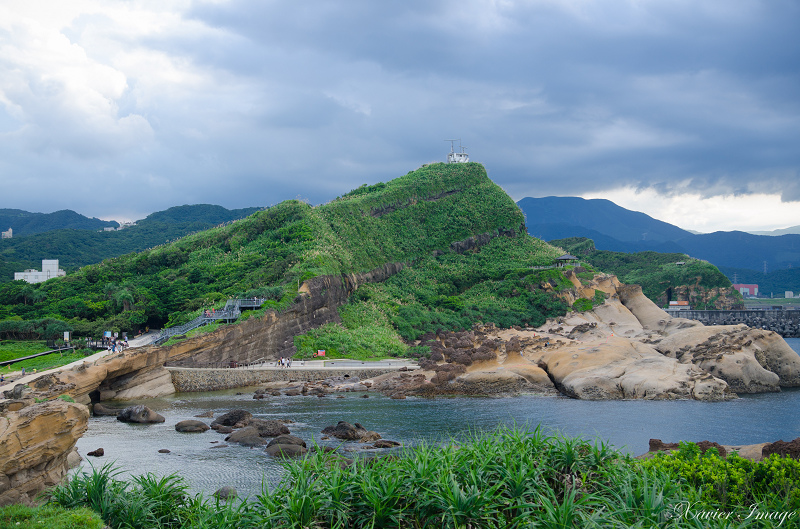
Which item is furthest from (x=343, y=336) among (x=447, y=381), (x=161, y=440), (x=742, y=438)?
(x=742, y=438)

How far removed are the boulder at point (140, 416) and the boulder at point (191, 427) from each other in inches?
105

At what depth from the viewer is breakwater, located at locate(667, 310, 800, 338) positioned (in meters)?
110

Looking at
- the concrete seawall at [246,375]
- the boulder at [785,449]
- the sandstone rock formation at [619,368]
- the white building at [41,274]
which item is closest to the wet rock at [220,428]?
the concrete seawall at [246,375]

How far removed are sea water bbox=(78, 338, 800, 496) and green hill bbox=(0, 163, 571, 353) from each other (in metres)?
19.5

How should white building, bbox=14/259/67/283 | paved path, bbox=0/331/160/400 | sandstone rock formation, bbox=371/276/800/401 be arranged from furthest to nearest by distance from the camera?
white building, bbox=14/259/67/283, sandstone rock formation, bbox=371/276/800/401, paved path, bbox=0/331/160/400

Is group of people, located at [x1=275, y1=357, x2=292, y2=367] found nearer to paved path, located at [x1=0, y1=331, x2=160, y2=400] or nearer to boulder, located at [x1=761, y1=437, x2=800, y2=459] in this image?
paved path, located at [x1=0, y1=331, x2=160, y2=400]

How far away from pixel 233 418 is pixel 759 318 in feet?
346

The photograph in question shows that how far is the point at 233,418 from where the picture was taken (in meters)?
Answer: 38.1

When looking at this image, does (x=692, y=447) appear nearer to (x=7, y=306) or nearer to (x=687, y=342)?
(x=687, y=342)

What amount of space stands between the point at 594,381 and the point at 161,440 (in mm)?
31450

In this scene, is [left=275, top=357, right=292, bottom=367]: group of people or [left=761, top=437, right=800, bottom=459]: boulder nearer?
[left=761, top=437, right=800, bottom=459]: boulder

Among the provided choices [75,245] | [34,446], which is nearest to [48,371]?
[34,446]

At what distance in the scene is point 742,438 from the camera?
113 ft

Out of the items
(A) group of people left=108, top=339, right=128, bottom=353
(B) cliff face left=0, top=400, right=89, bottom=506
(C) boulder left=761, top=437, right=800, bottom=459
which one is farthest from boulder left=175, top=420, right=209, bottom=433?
(C) boulder left=761, top=437, right=800, bottom=459
